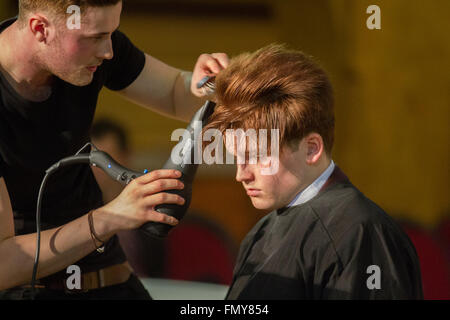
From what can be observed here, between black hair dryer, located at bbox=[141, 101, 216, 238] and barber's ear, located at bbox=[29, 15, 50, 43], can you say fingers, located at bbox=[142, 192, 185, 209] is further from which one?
barber's ear, located at bbox=[29, 15, 50, 43]

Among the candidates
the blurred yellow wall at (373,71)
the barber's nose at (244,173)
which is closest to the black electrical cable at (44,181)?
the barber's nose at (244,173)

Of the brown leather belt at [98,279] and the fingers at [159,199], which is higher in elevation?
the fingers at [159,199]

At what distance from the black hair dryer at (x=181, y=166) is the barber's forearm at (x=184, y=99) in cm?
36

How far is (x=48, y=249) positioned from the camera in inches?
56.2

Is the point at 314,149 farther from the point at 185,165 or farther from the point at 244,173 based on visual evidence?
the point at 185,165

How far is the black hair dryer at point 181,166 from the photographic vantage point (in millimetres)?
1360

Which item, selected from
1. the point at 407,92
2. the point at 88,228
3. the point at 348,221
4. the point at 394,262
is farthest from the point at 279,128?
the point at 407,92

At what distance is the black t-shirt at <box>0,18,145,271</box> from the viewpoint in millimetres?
1549

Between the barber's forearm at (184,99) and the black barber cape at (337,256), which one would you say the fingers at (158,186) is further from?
the barber's forearm at (184,99)

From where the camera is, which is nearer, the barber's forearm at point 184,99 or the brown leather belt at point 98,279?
the brown leather belt at point 98,279

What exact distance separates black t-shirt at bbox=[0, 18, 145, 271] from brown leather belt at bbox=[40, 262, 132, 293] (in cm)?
2

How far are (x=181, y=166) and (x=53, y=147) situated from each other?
1.46 ft

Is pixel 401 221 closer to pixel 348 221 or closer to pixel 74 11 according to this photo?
pixel 348 221

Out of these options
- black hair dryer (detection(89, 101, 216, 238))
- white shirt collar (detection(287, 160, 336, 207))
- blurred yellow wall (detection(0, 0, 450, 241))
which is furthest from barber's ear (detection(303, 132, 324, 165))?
blurred yellow wall (detection(0, 0, 450, 241))
